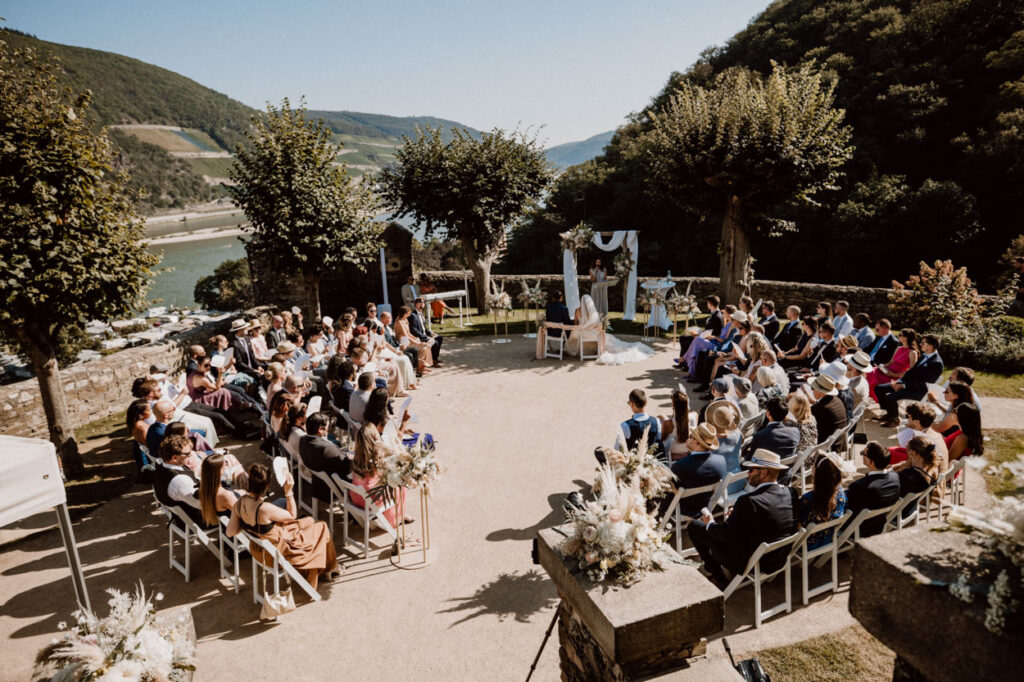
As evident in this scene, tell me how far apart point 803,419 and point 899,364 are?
4020mm

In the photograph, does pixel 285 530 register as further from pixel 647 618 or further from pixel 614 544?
pixel 647 618

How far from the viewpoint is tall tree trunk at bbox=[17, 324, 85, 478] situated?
7.26m

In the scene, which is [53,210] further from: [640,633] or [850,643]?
[850,643]

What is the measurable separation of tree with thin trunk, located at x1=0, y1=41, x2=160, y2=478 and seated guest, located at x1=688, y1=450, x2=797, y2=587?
7741 millimetres

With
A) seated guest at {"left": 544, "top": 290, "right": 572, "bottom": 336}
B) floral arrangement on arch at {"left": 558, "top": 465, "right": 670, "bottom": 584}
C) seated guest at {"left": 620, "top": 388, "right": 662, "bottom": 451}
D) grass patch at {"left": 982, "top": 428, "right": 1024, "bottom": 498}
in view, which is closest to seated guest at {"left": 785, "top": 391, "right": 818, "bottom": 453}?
seated guest at {"left": 620, "top": 388, "right": 662, "bottom": 451}

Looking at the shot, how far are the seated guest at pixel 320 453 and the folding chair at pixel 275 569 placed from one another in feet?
3.27

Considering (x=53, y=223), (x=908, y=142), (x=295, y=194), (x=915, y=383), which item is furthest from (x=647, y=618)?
(x=908, y=142)

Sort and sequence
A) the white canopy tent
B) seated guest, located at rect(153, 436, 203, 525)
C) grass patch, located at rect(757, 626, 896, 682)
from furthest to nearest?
1. seated guest, located at rect(153, 436, 203, 525)
2. grass patch, located at rect(757, 626, 896, 682)
3. the white canopy tent

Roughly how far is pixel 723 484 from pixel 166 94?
236089mm

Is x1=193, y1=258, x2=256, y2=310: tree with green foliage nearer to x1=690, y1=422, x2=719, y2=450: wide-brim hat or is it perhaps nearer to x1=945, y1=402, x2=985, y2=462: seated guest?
x1=690, y1=422, x2=719, y2=450: wide-brim hat

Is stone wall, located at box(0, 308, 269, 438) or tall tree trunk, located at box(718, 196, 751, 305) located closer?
stone wall, located at box(0, 308, 269, 438)

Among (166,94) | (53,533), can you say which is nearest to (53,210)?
(53,533)

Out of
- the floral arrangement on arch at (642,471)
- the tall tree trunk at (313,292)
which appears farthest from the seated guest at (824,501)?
the tall tree trunk at (313,292)

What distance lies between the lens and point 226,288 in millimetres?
44906
